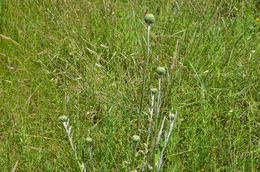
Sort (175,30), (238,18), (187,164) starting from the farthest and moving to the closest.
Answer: (238,18) < (175,30) < (187,164)

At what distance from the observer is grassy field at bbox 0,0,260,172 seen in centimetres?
150

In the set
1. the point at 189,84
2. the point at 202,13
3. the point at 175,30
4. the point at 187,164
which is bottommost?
the point at 187,164

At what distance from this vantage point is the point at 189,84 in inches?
79.8

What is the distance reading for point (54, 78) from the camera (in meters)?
2.20

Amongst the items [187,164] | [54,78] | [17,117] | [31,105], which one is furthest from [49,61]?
[187,164]

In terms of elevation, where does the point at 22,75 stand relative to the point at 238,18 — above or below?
below

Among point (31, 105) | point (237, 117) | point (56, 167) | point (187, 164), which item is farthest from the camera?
point (31, 105)

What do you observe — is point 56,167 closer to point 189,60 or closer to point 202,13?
point 189,60

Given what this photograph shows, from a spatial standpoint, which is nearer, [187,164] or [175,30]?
[187,164]

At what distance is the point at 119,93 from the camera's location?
185 cm

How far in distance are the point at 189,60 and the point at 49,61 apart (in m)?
1.11

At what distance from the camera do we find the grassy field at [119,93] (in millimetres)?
1497

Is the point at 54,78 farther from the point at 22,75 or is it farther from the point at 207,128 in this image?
the point at 207,128

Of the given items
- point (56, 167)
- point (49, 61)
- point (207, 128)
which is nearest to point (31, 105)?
point (49, 61)
